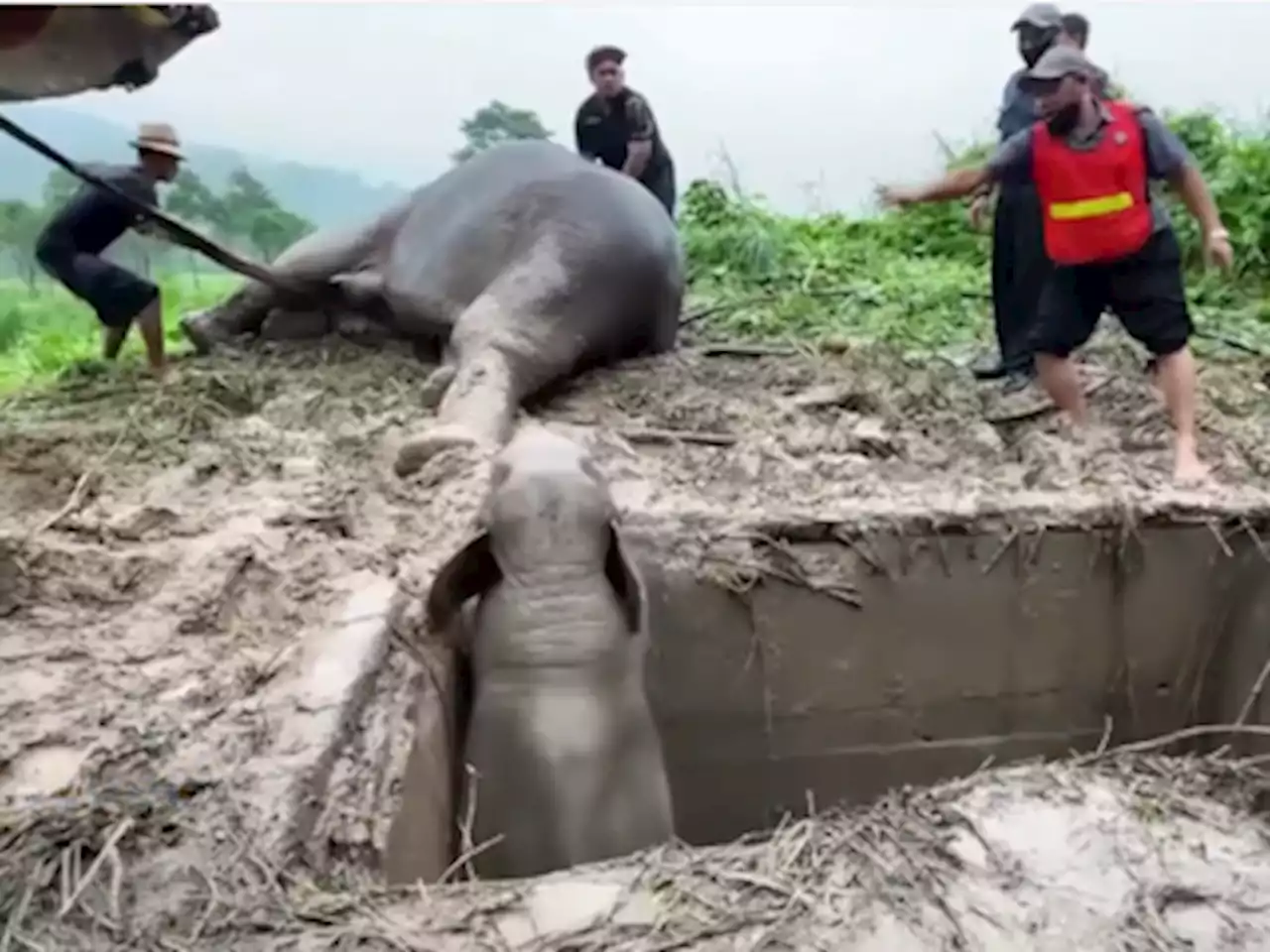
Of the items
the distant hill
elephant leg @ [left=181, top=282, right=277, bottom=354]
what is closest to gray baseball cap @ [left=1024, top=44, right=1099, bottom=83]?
the distant hill

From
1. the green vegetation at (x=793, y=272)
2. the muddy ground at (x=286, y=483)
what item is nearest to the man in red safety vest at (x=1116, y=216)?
the muddy ground at (x=286, y=483)

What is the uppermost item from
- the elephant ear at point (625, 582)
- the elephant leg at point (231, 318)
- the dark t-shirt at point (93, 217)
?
the dark t-shirt at point (93, 217)

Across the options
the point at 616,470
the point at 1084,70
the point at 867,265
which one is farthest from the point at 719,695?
the point at 867,265

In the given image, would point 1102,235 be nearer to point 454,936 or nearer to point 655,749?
point 655,749

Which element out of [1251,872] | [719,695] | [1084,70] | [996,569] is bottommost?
[719,695]

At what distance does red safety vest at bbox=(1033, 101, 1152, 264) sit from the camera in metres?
4.79

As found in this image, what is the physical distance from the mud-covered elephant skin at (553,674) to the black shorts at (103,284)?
304 cm

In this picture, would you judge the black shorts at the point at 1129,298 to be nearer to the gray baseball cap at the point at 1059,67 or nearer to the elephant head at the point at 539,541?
the gray baseball cap at the point at 1059,67

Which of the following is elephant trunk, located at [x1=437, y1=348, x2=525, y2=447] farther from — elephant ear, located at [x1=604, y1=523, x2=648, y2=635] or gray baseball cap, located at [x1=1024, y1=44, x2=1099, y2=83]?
gray baseball cap, located at [x1=1024, y1=44, x2=1099, y2=83]

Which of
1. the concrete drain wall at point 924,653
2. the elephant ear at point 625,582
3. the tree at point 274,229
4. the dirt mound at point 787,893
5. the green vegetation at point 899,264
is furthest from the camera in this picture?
the tree at point 274,229

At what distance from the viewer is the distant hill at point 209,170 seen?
6.64 meters

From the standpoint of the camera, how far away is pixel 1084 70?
468 cm

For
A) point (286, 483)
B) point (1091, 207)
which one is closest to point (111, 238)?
point (286, 483)

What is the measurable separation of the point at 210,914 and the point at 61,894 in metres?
0.23
